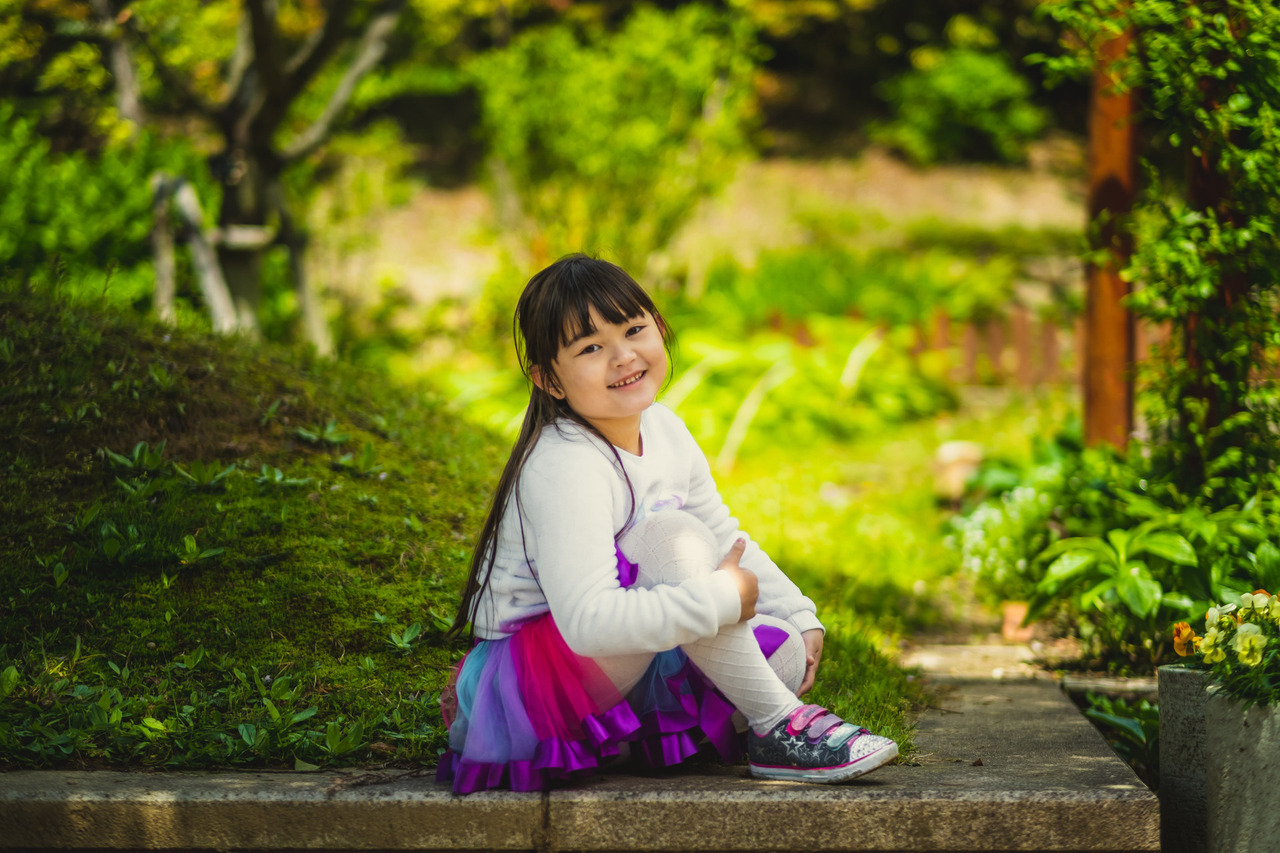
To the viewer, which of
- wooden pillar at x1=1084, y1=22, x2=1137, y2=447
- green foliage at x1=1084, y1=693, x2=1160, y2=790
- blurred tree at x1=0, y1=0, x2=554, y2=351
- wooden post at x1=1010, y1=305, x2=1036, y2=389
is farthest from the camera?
wooden post at x1=1010, y1=305, x2=1036, y2=389

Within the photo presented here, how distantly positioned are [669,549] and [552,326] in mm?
490

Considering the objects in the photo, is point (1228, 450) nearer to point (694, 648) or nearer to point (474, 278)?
point (694, 648)

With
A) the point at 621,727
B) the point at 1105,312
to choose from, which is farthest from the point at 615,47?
the point at 621,727

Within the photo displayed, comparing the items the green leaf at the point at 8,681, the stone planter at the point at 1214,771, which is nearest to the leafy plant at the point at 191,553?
the green leaf at the point at 8,681

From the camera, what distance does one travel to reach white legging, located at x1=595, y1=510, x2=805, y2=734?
1985mm

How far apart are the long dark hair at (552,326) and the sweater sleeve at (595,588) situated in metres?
0.13

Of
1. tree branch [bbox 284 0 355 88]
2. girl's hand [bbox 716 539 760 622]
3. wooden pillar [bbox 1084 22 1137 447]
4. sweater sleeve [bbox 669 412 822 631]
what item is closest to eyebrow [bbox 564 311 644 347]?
sweater sleeve [bbox 669 412 822 631]

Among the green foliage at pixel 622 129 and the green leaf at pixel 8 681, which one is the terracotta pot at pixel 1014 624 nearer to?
the green leaf at pixel 8 681

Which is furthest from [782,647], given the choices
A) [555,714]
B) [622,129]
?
[622,129]

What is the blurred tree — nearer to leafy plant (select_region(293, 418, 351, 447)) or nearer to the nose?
leafy plant (select_region(293, 418, 351, 447))

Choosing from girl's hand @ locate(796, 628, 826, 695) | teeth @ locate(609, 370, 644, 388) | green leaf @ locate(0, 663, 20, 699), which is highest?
teeth @ locate(609, 370, 644, 388)

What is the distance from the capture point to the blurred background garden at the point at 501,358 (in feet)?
8.80

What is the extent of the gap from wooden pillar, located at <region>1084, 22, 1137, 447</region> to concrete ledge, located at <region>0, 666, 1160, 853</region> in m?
2.87

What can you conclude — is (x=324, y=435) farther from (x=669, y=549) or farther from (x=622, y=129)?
(x=622, y=129)
